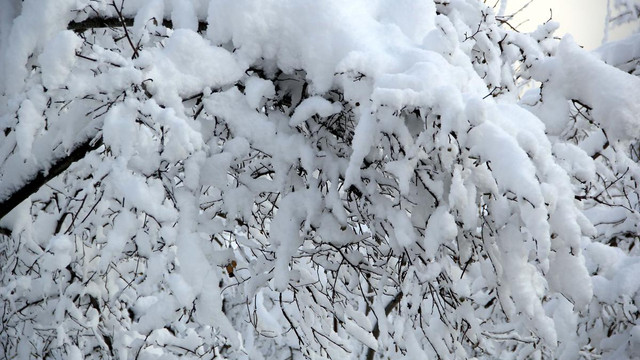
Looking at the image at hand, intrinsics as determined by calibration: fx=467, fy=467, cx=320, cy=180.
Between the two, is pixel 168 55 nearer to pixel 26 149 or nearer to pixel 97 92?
pixel 97 92

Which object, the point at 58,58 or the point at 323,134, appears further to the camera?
the point at 323,134

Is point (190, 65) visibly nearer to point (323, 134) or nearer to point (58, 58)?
point (58, 58)

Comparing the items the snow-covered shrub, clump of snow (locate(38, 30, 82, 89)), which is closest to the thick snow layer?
the snow-covered shrub

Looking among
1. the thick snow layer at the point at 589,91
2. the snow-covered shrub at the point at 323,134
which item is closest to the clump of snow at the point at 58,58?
the snow-covered shrub at the point at 323,134

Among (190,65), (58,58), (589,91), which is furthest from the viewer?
(190,65)

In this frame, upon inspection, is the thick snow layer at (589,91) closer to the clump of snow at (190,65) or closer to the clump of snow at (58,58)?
the clump of snow at (190,65)

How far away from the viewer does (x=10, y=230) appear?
2.62 m

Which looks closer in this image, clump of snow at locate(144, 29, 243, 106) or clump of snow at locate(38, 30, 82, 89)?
clump of snow at locate(38, 30, 82, 89)

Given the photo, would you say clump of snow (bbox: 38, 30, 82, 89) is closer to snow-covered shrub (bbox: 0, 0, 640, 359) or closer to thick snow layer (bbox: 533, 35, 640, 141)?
snow-covered shrub (bbox: 0, 0, 640, 359)

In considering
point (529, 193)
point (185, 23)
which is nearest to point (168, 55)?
point (185, 23)

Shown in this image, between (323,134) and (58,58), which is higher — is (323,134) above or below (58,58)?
below

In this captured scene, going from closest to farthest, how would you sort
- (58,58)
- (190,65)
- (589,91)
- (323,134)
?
1. (58,58)
2. (589,91)
3. (190,65)
4. (323,134)

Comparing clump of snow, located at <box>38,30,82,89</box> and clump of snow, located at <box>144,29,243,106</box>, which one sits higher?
clump of snow, located at <box>38,30,82,89</box>

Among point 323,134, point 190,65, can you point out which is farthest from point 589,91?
point 190,65
